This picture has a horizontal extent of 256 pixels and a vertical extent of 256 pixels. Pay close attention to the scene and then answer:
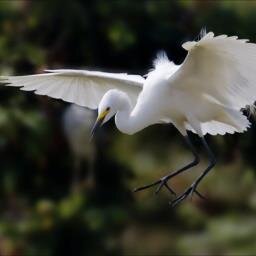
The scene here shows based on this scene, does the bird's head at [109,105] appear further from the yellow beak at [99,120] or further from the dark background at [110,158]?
the dark background at [110,158]

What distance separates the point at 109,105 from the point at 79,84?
0.53m

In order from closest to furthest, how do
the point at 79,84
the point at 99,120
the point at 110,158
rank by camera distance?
the point at 99,120 → the point at 79,84 → the point at 110,158

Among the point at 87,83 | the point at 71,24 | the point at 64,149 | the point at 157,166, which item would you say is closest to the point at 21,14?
the point at 71,24

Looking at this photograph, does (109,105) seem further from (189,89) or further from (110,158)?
(110,158)

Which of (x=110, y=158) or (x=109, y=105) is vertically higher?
(x=110, y=158)

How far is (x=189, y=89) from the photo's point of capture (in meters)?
4.58

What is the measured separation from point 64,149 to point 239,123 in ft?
16.8

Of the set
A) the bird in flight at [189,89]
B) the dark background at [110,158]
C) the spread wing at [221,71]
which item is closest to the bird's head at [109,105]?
the bird in flight at [189,89]

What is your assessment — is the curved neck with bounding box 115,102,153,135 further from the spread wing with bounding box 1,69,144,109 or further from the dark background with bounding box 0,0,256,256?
the dark background with bounding box 0,0,256,256

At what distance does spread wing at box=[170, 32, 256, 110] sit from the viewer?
4305mm

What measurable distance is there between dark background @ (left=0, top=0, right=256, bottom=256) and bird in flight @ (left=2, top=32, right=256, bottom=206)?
3576 millimetres

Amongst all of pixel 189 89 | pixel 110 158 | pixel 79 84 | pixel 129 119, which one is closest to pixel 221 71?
pixel 189 89

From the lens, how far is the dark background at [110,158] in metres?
8.68

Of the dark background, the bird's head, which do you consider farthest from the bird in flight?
the dark background
